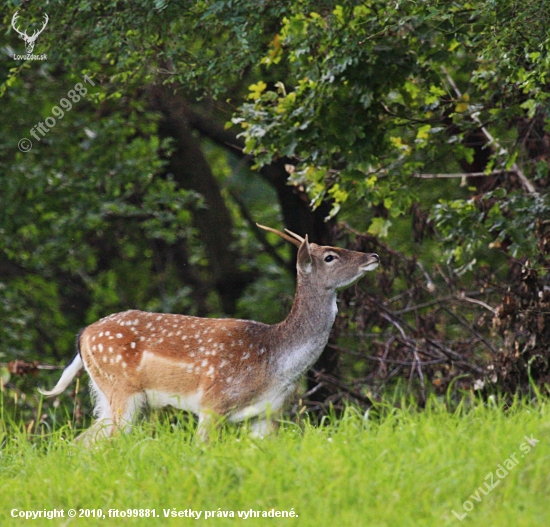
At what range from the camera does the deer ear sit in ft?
25.2

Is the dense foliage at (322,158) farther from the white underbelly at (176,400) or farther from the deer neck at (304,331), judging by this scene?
the white underbelly at (176,400)

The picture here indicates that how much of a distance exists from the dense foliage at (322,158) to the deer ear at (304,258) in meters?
1.17

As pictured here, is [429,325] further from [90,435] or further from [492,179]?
[90,435]

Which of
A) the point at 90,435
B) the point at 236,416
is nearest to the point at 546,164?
the point at 236,416

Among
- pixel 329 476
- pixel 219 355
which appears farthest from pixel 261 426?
pixel 329 476

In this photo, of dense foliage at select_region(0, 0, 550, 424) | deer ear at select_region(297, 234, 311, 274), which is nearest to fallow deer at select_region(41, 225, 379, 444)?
deer ear at select_region(297, 234, 311, 274)

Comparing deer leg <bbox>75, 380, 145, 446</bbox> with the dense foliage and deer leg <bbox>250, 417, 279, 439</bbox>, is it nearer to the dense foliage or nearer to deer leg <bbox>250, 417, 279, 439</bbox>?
deer leg <bbox>250, 417, 279, 439</bbox>

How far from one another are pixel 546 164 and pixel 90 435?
4061 millimetres

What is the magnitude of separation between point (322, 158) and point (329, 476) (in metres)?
4.00

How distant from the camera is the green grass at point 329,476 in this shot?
4.93m

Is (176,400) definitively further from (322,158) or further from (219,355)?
(322,158)

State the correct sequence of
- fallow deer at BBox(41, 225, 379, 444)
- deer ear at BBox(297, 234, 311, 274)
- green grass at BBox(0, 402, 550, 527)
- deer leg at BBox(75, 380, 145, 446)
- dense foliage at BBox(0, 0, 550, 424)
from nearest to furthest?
green grass at BBox(0, 402, 550, 527) < deer leg at BBox(75, 380, 145, 446) < fallow deer at BBox(41, 225, 379, 444) < deer ear at BBox(297, 234, 311, 274) < dense foliage at BBox(0, 0, 550, 424)

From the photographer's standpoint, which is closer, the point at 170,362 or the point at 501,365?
the point at 170,362

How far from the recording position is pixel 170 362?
302 inches
